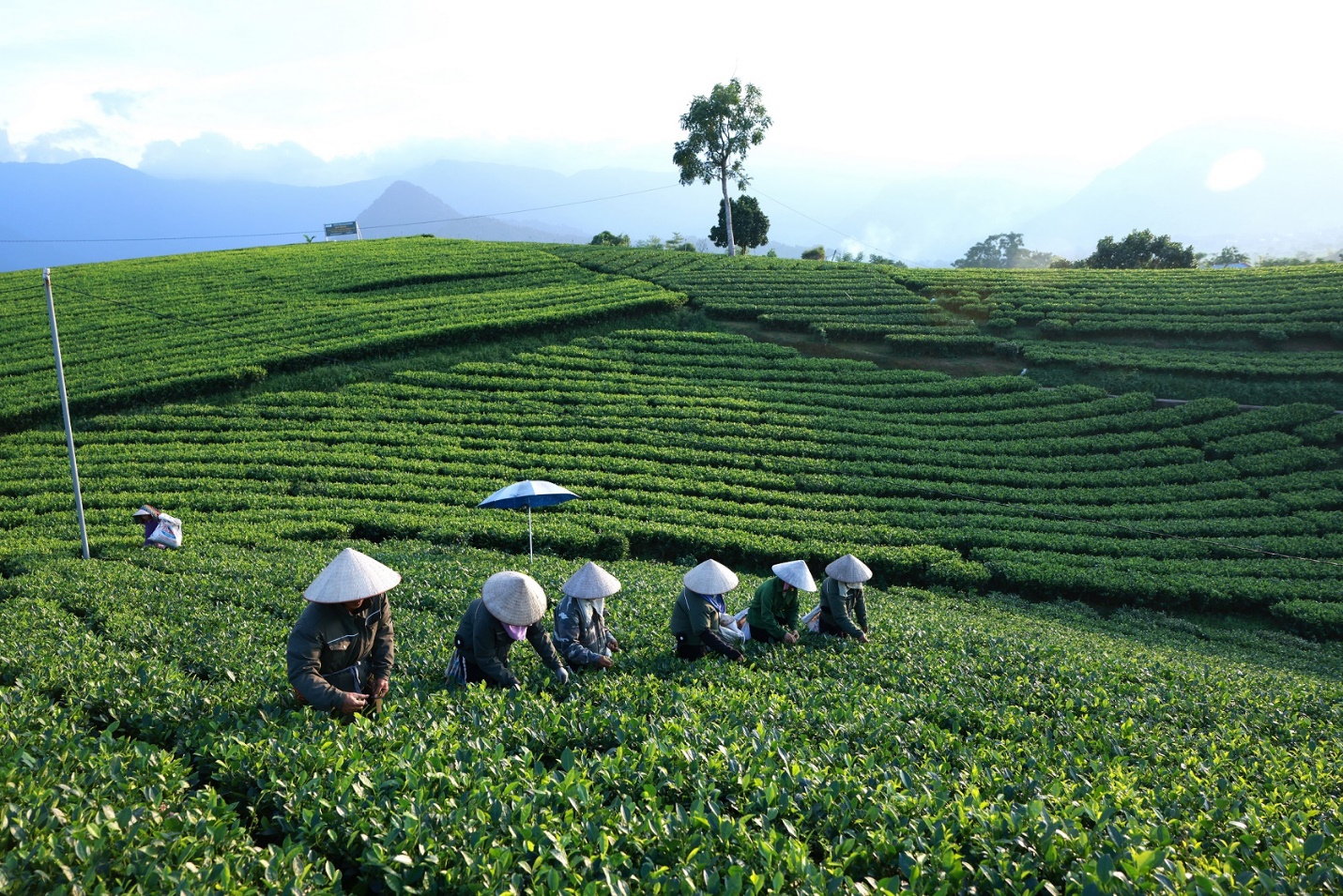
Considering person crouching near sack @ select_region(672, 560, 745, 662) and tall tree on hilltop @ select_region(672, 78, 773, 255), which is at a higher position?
tall tree on hilltop @ select_region(672, 78, 773, 255)

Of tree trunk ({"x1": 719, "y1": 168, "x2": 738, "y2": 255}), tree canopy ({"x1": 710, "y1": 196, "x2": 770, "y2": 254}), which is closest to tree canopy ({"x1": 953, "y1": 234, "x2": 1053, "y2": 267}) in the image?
tree canopy ({"x1": 710, "y1": 196, "x2": 770, "y2": 254})

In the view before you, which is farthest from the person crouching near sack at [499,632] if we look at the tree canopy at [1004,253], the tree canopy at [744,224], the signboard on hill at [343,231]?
the tree canopy at [1004,253]

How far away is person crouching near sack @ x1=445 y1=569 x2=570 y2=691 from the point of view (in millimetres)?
5883

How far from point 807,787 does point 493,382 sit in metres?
20.1

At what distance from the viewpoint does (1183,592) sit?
14.0 meters

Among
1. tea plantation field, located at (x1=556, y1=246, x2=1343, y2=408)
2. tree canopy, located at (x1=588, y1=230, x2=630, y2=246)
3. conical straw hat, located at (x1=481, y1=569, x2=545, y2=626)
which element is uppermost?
tree canopy, located at (x1=588, y1=230, x2=630, y2=246)

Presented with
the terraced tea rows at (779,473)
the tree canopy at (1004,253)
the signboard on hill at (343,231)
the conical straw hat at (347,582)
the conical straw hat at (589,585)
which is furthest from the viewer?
the tree canopy at (1004,253)

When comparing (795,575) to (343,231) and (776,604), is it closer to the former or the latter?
(776,604)

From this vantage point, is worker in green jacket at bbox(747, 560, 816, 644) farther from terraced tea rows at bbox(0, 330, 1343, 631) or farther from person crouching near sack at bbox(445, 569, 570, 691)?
terraced tea rows at bbox(0, 330, 1343, 631)

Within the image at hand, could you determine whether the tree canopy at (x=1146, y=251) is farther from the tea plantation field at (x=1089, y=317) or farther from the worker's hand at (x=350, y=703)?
the worker's hand at (x=350, y=703)

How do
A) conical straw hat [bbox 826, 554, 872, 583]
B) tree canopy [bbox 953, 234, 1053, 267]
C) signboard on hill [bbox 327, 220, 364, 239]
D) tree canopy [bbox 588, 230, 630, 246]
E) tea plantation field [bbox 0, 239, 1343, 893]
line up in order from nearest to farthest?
tea plantation field [bbox 0, 239, 1343, 893] < conical straw hat [bbox 826, 554, 872, 583] < tree canopy [bbox 588, 230, 630, 246] < signboard on hill [bbox 327, 220, 364, 239] < tree canopy [bbox 953, 234, 1053, 267]

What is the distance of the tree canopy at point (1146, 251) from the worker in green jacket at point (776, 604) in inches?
1733

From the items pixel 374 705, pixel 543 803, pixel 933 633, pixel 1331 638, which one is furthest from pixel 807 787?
pixel 1331 638

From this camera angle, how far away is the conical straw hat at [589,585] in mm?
6879
